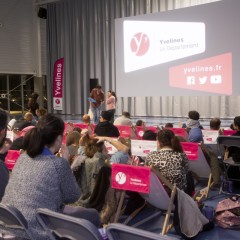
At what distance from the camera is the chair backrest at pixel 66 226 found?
5.77 ft

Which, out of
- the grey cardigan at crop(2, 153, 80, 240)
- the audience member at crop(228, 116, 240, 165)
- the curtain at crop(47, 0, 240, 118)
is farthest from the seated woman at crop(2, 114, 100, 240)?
the curtain at crop(47, 0, 240, 118)

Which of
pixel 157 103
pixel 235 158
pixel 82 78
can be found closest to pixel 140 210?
Result: pixel 235 158

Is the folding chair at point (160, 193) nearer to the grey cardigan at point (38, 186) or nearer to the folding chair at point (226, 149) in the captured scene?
the grey cardigan at point (38, 186)

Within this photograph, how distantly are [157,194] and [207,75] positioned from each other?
628 centimetres

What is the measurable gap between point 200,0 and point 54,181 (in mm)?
14158

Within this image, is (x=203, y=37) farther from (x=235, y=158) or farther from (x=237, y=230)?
(x=237, y=230)

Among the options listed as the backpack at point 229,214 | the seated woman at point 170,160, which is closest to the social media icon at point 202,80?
the backpack at point 229,214

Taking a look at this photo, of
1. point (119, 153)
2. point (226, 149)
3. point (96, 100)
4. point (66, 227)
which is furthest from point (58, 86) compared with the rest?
point (66, 227)

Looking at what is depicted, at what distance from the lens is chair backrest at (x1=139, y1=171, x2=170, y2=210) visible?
3430 millimetres

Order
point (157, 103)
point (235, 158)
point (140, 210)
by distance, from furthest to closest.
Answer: point (157, 103)
point (235, 158)
point (140, 210)

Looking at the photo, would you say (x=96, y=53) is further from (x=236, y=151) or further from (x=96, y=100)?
(x=236, y=151)

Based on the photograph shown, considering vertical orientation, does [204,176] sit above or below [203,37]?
below

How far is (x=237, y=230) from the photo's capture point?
13.0ft

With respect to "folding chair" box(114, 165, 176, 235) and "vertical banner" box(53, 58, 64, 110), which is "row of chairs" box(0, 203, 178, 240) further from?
"vertical banner" box(53, 58, 64, 110)
